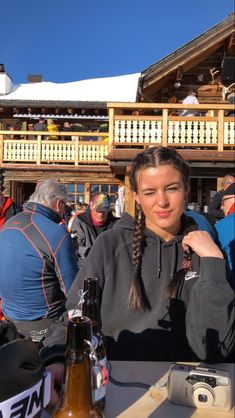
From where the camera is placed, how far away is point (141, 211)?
1822mm

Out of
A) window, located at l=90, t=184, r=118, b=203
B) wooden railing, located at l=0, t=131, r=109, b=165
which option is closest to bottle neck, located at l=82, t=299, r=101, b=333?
wooden railing, located at l=0, t=131, r=109, b=165

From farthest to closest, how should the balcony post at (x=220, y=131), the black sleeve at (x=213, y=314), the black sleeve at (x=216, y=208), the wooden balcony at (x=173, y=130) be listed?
the balcony post at (x=220, y=131), the wooden balcony at (x=173, y=130), the black sleeve at (x=216, y=208), the black sleeve at (x=213, y=314)

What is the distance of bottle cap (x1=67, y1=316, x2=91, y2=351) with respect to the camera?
35.6 inches

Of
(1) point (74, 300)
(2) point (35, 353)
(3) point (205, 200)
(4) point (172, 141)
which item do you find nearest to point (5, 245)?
(1) point (74, 300)

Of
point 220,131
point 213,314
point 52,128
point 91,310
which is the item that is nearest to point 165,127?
point 220,131

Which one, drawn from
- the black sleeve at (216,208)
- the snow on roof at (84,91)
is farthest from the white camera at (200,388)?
the snow on roof at (84,91)

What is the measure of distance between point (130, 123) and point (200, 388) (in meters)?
10.0

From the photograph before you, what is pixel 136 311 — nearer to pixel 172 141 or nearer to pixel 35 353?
pixel 35 353

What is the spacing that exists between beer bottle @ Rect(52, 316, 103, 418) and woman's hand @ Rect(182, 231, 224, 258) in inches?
27.5

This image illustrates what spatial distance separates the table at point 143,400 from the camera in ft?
3.64

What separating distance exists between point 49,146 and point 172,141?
249 inches

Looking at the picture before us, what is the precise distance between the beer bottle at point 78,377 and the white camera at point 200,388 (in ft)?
0.99

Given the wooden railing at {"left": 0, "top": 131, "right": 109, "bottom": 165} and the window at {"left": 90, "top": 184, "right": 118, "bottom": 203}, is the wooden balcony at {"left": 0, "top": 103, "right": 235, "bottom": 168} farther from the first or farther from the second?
the window at {"left": 90, "top": 184, "right": 118, "bottom": 203}

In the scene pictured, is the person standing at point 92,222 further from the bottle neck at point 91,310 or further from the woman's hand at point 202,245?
the bottle neck at point 91,310
